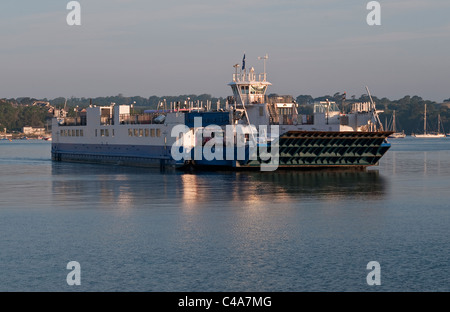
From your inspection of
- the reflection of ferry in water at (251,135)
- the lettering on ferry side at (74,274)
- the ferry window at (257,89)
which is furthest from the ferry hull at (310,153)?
the lettering on ferry side at (74,274)

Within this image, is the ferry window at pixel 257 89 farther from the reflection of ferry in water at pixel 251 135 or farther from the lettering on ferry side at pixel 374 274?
the lettering on ferry side at pixel 374 274

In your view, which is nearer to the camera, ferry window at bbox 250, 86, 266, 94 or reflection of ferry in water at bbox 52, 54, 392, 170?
reflection of ferry in water at bbox 52, 54, 392, 170

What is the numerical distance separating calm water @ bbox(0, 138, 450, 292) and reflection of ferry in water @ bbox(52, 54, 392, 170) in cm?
1337

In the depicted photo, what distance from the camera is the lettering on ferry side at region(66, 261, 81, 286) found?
2706 cm

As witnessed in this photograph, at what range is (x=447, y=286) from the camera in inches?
1045

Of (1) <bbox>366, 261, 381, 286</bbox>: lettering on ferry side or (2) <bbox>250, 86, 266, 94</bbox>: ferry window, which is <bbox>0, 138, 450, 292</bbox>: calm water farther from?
(2) <bbox>250, 86, 266, 94</bbox>: ferry window

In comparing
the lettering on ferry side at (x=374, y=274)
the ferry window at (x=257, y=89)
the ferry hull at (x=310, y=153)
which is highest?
the ferry window at (x=257, y=89)

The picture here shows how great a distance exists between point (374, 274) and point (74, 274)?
1214 cm

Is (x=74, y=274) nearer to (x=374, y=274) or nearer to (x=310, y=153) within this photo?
(x=374, y=274)
